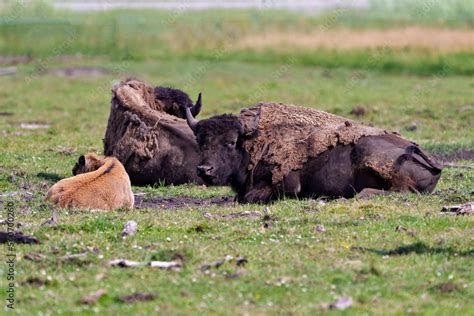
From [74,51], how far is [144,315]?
34.2 m

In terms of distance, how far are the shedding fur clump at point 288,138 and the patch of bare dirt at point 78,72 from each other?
2103cm

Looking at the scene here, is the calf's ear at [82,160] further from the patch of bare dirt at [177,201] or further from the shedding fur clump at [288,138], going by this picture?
the shedding fur clump at [288,138]

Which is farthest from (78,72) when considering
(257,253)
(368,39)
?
(257,253)

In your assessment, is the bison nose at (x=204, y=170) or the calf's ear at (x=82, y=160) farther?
Answer: the calf's ear at (x=82, y=160)

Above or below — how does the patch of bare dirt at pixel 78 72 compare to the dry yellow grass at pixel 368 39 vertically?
below

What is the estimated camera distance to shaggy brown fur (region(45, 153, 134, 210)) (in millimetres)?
11734

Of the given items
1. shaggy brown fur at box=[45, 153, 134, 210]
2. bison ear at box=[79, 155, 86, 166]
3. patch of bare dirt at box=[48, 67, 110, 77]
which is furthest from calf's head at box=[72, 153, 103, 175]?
patch of bare dirt at box=[48, 67, 110, 77]

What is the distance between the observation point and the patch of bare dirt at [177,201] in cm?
1271

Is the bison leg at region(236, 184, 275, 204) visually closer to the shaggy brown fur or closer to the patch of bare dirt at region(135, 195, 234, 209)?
the patch of bare dirt at region(135, 195, 234, 209)

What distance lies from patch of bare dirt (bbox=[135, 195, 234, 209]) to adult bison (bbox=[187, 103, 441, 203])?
258mm

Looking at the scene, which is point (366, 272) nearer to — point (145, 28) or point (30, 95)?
point (30, 95)

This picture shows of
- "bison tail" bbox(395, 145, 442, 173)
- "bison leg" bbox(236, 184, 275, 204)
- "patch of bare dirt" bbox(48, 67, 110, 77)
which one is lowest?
"patch of bare dirt" bbox(48, 67, 110, 77)

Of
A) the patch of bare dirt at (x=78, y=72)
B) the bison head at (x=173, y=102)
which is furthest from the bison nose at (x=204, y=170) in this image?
the patch of bare dirt at (x=78, y=72)

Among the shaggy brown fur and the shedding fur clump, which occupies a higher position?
the shedding fur clump
